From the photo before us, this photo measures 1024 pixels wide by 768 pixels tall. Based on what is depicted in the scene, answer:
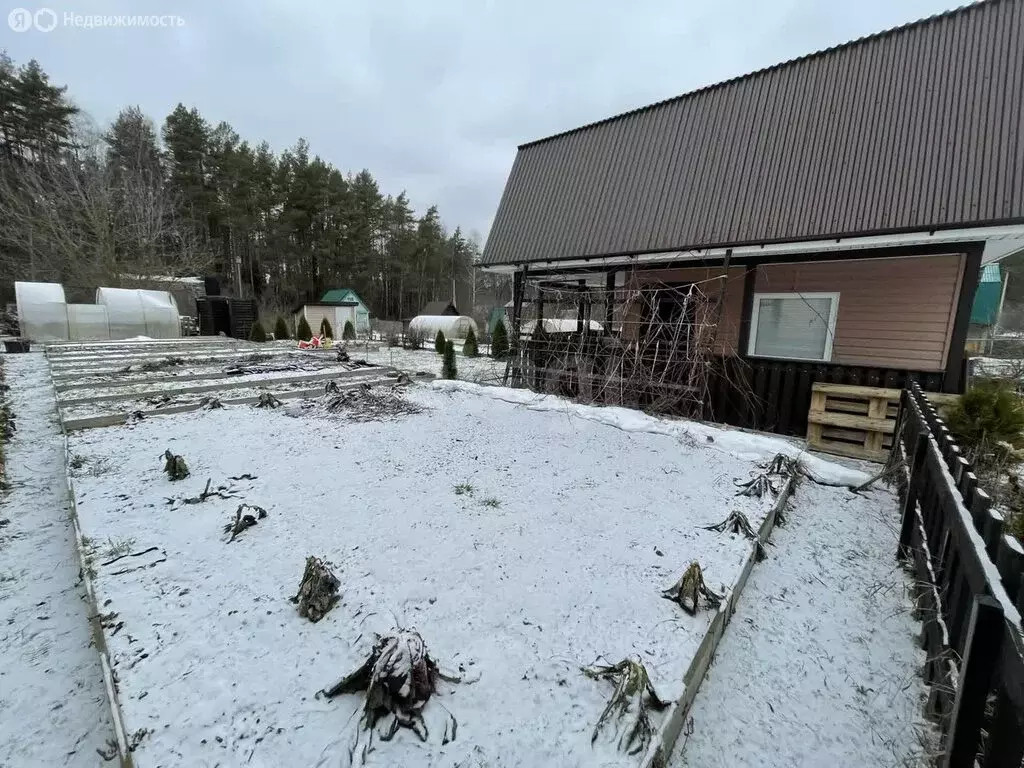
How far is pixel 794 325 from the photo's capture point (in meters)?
6.51

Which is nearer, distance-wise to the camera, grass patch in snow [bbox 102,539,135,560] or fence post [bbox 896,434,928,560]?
grass patch in snow [bbox 102,539,135,560]

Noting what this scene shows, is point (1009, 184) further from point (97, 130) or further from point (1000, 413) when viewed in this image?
point (97, 130)

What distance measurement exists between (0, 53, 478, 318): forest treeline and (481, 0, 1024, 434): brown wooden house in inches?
807

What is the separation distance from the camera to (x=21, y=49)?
18.9 metres

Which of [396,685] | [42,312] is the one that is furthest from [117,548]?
[42,312]

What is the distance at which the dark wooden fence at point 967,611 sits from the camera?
1.07 meters

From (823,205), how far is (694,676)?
5.79m

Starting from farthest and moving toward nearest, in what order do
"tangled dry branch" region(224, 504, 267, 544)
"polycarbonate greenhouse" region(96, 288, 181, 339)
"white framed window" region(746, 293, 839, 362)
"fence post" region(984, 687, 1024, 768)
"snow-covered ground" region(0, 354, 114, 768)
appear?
"polycarbonate greenhouse" region(96, 288, 181, 339) < "white framed window" region(746, 293, 839, 362) < "tangled dry branch" region(224, 504, 267, 544) < "snow-covered ground" region(0, 354, 114, 768) < "fence post" region(984, 687, 1024, 768)

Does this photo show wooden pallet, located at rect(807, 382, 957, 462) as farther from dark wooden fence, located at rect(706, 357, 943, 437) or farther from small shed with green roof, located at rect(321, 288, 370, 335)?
small shed with green roof, located at rect(321, 288, 370, 335)

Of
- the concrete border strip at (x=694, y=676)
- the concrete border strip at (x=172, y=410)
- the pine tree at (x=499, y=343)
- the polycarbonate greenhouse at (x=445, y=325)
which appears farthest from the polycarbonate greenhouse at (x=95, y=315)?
the concrete border strip at (x=694, y=676)

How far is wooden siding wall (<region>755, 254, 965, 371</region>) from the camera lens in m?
5.41

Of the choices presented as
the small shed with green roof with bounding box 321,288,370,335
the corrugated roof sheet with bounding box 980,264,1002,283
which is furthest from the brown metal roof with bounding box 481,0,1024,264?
the small shed with green roof with bounding box 321,288,370,335

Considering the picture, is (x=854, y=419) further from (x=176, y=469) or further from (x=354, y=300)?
(x=354, y=300)

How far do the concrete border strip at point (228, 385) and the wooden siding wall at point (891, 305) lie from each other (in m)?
7.70
